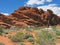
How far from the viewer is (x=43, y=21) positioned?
3856 inches

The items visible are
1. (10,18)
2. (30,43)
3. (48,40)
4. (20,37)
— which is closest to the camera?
(48,40)

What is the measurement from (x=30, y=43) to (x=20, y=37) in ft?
7.85

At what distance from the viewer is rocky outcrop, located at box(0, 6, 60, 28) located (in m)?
94.5

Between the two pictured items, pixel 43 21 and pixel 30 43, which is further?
pixel 43 21

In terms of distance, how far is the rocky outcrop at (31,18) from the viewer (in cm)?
9449

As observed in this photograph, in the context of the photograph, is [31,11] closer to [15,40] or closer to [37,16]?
[37,16]

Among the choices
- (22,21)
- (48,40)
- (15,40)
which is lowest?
(48,40)

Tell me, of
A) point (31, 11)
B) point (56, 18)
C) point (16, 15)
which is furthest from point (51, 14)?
point (16, 15)

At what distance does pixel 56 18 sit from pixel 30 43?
7917 cm

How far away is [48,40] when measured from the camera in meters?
17.9

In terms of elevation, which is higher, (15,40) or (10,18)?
(10,18)

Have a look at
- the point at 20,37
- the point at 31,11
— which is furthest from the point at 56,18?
the point at 20,37

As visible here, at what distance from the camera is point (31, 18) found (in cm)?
9900

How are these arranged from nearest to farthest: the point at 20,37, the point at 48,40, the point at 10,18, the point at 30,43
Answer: the point at 48,40
the point at 30,43
the point at 20,37
the point at 10,18
